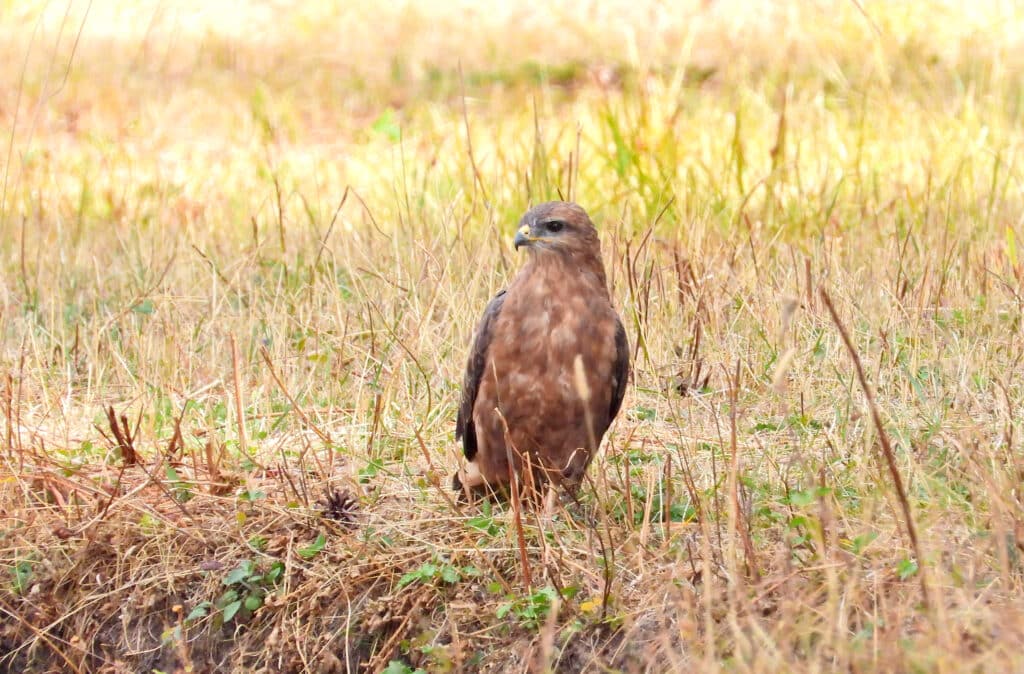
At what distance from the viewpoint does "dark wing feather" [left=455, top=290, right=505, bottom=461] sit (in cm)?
415

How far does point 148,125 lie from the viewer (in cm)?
990

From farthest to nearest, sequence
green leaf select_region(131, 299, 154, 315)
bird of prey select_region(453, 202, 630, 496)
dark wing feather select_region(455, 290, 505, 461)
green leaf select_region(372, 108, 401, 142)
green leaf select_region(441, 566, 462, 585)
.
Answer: green leaf select_region(372, 108, 401, 142), green leaf select_region(131, 299, 154, 315), dark wing feather select_region(455, 290, 505, 461), bird of prey select_region(453, 202, 630, 496), green leaf select_region(441, 566, 462, 585)

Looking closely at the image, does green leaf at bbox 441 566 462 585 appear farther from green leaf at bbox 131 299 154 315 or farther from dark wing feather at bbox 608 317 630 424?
green leaf at bbox 131 299 154 315

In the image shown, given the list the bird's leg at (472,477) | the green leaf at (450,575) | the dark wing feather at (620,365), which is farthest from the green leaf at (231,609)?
the dark wing feather at (620,365)

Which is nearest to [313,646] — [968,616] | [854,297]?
[968,616]

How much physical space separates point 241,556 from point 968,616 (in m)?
2.07

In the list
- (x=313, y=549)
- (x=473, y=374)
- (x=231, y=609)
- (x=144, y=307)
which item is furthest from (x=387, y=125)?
(x=231, y=609)

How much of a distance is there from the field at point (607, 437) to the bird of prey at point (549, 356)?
16 centimetres

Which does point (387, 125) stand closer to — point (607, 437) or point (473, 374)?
point (607, 437)

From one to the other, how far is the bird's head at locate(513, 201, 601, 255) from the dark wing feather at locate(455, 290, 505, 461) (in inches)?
8.0

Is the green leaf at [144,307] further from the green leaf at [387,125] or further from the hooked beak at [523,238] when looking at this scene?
the green leaf at [387,125]

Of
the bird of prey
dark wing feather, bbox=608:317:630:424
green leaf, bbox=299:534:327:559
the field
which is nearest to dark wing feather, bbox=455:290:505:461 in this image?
the bird of prey

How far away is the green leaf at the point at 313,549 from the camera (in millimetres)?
3953

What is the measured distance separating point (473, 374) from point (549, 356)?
31 cm
